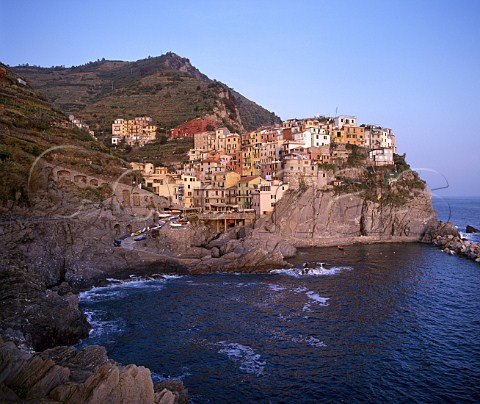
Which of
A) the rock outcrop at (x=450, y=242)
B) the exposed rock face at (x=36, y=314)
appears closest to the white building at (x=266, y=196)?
the rock outcrop at (x=450, y=242)

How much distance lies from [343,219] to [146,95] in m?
81.8

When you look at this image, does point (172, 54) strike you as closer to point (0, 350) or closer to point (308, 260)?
point (308, 260)

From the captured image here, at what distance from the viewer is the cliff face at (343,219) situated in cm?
5088

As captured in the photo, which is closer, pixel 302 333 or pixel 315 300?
pixel 302 333

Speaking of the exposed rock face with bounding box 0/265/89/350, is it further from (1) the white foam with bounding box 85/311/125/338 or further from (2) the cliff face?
(2) the cliff face

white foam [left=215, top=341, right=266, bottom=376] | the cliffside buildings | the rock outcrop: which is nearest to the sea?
white foam [left=215, top=341, right=266, bottom=376]

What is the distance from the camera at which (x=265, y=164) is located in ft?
197

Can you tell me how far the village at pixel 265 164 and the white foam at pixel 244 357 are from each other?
102 ft

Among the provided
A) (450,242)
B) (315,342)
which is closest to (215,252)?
(315,342)

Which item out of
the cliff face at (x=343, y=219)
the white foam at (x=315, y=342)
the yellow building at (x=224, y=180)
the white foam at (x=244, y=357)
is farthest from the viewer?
the yellow building at (x=224, y=180)

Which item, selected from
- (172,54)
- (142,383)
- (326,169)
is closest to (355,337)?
(142,383)

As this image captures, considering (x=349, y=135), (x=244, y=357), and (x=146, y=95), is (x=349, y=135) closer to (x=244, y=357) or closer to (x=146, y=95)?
(x=244, y=357)

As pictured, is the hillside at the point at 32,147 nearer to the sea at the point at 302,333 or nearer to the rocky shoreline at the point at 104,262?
the rocky shoreline at the point at 104,262

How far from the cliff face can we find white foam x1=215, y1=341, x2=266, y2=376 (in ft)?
91.8
